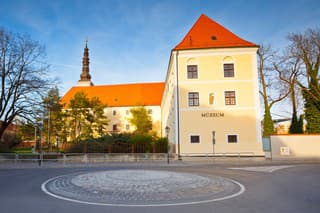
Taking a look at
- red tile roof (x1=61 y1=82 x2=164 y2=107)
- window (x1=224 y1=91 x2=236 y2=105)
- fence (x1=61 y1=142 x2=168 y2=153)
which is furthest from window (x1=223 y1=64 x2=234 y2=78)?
red tile roof (x1=61 y1=82 x2=164 y2=107)

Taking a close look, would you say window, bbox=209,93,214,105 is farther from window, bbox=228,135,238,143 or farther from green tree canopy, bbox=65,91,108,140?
green tree canopy, bbox=65,91,108,140

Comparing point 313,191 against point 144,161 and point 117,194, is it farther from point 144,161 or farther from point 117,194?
point 144,161

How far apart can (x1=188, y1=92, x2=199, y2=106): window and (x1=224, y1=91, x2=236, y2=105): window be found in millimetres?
3056

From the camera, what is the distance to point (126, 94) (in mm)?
57344

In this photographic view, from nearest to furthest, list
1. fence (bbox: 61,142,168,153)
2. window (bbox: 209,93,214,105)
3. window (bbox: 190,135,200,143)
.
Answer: fence (bbox: 61,142,168,153)
window (bbox: 190,135,200,143)
window (bbox: 209,93,214,105)

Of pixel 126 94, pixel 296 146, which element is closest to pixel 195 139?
pixel 296 146

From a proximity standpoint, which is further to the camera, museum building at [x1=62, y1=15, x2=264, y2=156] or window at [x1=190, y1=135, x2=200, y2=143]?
window at [x1=190, y1=135, x2=200, y2=143]

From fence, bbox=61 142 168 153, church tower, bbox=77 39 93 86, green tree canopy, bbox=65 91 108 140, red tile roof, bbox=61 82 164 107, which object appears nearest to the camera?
fence, bbox=61 142 168 153

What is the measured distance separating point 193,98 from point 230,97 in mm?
4025

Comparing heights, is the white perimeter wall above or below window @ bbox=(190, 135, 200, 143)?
below

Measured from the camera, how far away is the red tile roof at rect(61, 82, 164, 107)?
54.4 metres

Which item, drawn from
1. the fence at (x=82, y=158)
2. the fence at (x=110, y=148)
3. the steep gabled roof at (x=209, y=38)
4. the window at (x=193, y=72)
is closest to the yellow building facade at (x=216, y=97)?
the window at (x=193, y=72)

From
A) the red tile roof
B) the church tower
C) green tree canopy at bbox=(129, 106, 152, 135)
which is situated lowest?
green tree canopy at bbox=(129, 106, 152, 135)

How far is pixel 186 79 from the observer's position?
24.9 metres
